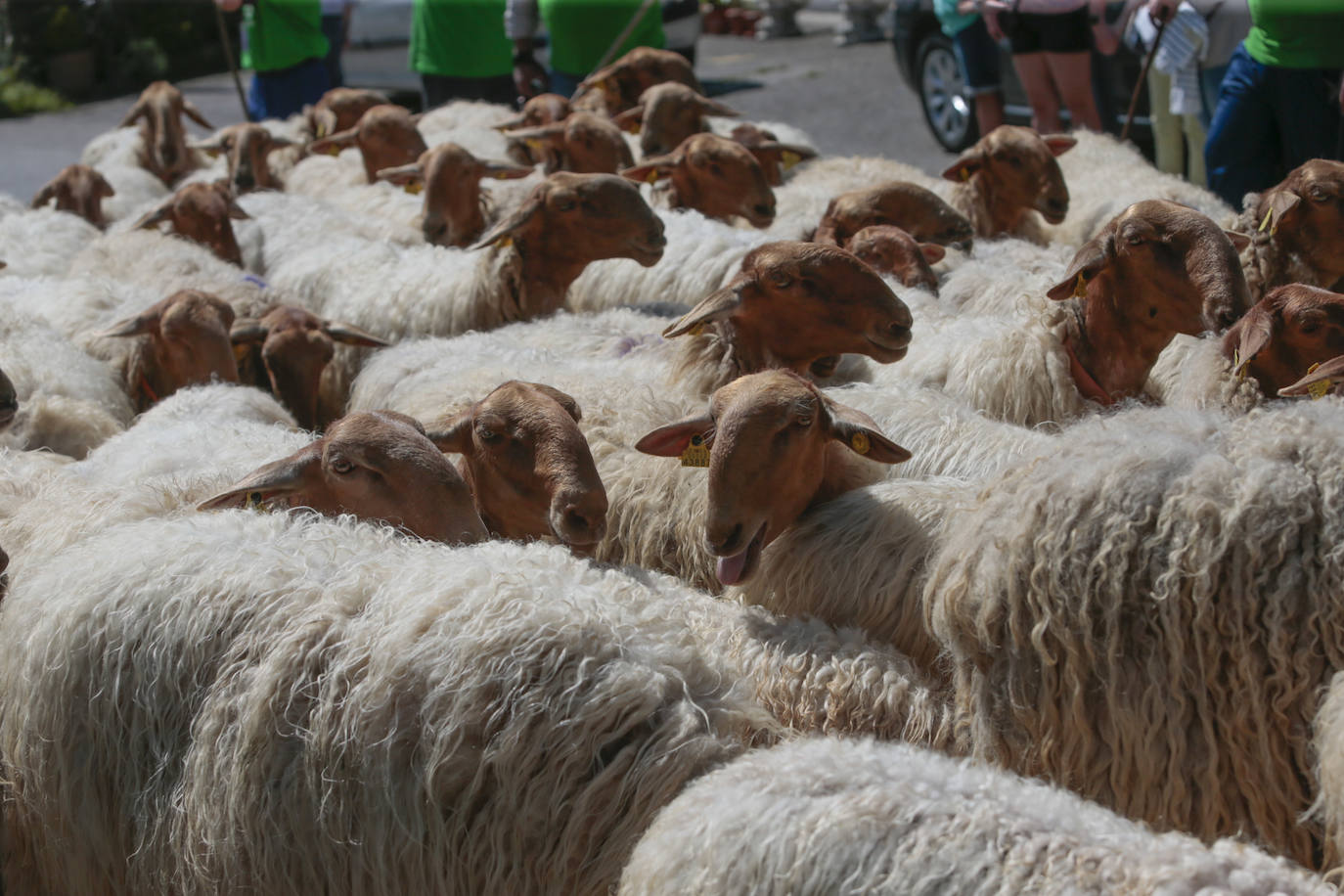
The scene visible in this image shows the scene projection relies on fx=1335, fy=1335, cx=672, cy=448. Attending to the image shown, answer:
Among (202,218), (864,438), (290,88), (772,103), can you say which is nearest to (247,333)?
(202,218)

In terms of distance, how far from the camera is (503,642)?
94.3 inches

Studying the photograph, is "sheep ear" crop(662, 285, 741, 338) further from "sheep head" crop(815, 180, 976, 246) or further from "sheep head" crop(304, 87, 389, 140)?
"sheep head" crop(304, 87, 389, 140)

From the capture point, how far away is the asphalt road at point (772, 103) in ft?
44.5

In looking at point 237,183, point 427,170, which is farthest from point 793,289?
point 237,183

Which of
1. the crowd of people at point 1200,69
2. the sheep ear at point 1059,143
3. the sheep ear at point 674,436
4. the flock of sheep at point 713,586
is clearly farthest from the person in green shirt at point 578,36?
the sheep ear at point 674,436

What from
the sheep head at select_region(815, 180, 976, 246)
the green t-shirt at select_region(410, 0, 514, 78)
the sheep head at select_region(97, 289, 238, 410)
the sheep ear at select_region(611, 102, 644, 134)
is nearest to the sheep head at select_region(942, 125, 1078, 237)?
the sheep head at select_region(815, 180, 976, 246)

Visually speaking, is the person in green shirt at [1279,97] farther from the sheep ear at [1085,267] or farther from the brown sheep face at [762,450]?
the brown sheep face at [762,450]

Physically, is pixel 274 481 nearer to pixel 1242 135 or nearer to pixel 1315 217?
pixel 1315 217

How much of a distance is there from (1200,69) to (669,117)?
2894 millimetres

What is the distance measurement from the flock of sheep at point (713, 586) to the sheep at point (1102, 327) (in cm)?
1

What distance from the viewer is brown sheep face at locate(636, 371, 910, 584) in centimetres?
311

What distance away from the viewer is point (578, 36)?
984 cm

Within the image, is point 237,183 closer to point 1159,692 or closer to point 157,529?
point 157,529

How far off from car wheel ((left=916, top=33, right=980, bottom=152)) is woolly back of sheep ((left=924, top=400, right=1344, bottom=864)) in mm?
9911
